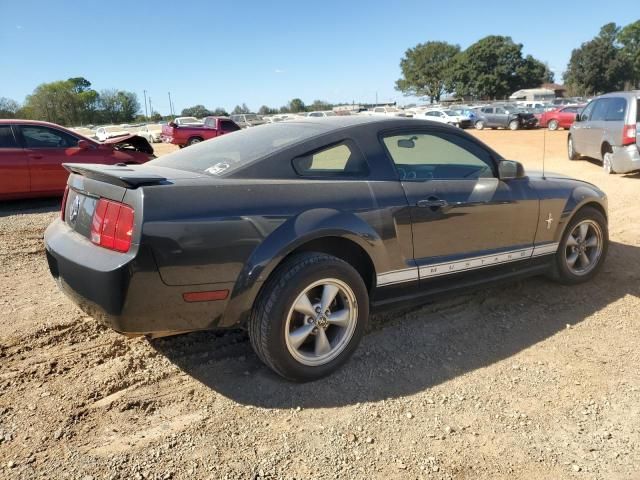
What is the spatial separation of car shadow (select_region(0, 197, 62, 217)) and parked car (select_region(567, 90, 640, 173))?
10.2 meters

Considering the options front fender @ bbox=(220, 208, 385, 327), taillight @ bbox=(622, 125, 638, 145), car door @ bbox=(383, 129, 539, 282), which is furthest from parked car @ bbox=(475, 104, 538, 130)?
front fender @ bbox=(220, 208, 385, 327)

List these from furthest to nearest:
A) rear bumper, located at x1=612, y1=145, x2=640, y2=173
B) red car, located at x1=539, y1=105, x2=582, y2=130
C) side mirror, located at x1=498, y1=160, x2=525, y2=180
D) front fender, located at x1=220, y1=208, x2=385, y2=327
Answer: red car, located at x1=539, y1=105, x2=582, y2=130 < rear bumper, located at x1=612, y1=145, x2=640, y2=173 < side mirror, located at x1=498, y1=160, x2=525, y2=180 < front fender, located at x1=220, y1=208, x2=385, y2=327

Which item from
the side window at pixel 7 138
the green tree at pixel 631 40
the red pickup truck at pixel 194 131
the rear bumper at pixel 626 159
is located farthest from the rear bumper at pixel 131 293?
the green tree at pixel 631 40

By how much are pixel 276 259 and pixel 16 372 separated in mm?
1711

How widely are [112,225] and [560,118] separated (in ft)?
94.9

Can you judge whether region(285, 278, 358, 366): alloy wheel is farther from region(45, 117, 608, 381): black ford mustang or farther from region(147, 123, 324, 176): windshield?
region(147, 123, 324, 176): windshield

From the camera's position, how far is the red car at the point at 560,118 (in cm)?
2659

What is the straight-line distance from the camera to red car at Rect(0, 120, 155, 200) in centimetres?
755

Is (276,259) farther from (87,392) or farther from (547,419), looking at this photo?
(547,419)

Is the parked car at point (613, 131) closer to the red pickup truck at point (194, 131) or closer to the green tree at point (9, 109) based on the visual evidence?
the red pickup truck at point (194, 131)

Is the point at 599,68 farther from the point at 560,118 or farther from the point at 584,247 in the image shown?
the point at 584,247

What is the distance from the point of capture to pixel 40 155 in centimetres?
773

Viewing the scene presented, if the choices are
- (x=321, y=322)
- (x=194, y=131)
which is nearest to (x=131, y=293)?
(x=321, y=322)

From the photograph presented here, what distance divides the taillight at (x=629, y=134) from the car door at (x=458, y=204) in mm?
7206
